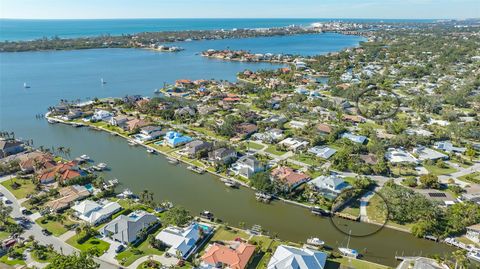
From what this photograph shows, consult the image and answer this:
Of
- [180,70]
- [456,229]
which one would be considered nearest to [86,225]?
[456,229]

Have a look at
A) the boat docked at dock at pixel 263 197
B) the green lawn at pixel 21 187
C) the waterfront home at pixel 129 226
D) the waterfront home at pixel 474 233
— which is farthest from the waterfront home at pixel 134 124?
the waterfront home at pixel 474 233

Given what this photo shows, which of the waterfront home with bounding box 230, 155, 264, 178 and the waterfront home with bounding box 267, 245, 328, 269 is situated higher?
the waterfront home with bounding box 230, 155, 264, 178

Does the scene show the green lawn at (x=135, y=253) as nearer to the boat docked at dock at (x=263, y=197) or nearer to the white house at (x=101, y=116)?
the boat docked at dock at (x=263, y=197)

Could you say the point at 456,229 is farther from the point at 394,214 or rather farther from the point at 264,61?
the point at 264,61

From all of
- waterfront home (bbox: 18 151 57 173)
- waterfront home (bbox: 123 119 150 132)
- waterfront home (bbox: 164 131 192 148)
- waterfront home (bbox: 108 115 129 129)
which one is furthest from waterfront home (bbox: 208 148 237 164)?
waterfront home (bbox: 108 115 129 129)

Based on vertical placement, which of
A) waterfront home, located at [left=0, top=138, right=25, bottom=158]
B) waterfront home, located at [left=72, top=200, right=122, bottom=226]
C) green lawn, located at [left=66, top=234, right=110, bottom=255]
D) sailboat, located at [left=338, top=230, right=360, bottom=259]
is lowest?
sailboat, located at [left=338, top=230, right=360, bottom=259]

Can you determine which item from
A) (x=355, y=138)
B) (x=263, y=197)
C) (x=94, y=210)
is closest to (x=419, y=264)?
(x=263, y=197)

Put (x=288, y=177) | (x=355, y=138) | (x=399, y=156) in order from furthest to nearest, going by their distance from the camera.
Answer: (x=355, y=138) < (x=399, y=156) < (x=288, y=177)

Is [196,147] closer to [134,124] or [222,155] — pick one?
[222,155]

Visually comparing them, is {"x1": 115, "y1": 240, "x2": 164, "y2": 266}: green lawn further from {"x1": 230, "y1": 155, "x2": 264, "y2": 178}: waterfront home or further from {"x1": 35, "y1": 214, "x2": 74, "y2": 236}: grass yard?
{"x1": 230, "y1": 155, "x2": 264, "y2": 178}: waterfront home
